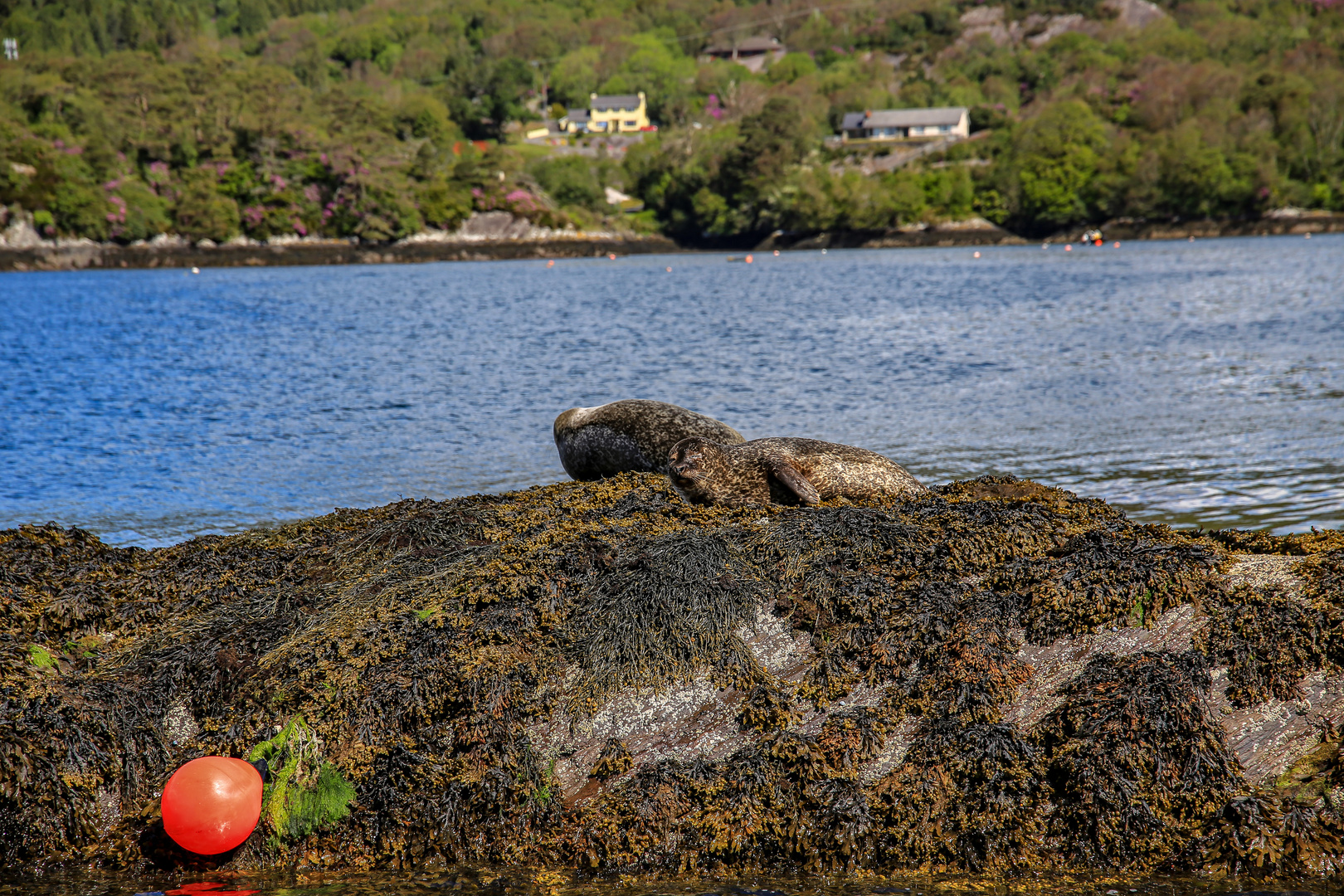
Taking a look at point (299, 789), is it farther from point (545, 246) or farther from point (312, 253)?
point (545, 246)

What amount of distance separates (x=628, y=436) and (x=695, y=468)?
186cm

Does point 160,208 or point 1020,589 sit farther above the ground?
point 160,208

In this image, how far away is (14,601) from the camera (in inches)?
231

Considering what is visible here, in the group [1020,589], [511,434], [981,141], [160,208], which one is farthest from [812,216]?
[1020,589]

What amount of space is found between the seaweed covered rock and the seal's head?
4.98ft

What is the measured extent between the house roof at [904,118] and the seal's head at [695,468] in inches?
5631

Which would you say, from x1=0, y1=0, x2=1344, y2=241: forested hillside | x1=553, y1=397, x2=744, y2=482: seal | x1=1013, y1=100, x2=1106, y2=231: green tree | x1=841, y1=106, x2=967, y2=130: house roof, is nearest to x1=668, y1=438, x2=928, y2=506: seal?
x1=553, y1=397, x2=744, y2=482: seal

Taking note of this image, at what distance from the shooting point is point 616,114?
582 ft

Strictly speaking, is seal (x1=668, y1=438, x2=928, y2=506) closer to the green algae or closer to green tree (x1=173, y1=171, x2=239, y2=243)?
the green algae

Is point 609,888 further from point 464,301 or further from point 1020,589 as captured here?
point 464,301

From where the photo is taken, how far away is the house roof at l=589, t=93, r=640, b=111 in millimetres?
176625

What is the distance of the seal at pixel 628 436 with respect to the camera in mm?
8961

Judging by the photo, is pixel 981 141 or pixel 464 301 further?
pixel 981 141

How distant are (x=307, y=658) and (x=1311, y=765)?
15.4ft
